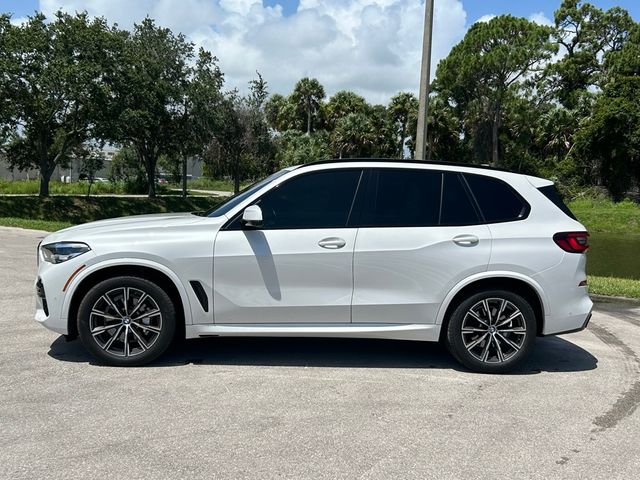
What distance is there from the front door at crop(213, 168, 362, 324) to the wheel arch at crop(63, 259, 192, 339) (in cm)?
32

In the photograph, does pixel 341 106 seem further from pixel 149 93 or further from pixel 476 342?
pixel 476 342

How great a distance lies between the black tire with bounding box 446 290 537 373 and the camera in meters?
5.15

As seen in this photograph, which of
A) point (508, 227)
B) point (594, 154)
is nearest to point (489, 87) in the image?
point (594, 154)

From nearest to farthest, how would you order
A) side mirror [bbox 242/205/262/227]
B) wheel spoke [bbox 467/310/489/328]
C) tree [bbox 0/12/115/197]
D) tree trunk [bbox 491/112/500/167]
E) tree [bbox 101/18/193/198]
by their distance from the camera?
side mirror [bbox 242/205/262/227] < wheel spoke [bbox 467/310/489/328] < tree [bbox 0/12/115/197] < tree [bbox 101/18/193/198] < tree trunk [bbox 491/112/500/167]

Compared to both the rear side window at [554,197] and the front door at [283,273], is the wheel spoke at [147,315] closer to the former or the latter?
the front door at [283,273]

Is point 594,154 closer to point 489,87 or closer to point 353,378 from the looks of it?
point 489,87


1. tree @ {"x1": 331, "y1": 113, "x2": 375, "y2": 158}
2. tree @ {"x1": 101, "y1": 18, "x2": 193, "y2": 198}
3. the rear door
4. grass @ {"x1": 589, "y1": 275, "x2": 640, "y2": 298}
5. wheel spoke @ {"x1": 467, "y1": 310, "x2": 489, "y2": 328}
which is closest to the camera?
the rear door

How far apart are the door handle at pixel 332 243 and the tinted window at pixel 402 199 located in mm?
262

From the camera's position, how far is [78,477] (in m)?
3.24

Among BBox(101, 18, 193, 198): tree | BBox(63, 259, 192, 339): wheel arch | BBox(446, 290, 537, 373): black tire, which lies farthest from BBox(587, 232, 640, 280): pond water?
BBox(101, 18, 193, 198): tree

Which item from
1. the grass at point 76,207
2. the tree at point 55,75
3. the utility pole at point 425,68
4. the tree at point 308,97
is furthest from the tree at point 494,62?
the utility pole at point 425,68

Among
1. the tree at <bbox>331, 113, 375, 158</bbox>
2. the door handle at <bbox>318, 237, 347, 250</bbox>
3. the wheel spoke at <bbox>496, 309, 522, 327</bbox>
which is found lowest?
the wheel spoke at <bbox>496, 309, 522, 327</bbox>

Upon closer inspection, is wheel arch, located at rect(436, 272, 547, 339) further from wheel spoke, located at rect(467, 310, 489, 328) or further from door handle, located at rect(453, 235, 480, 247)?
door handle, located at rect(453, 235, 480, 247)

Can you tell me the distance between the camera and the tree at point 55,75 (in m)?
28.0
